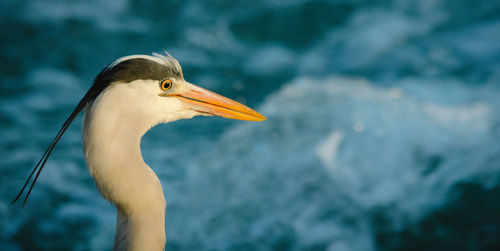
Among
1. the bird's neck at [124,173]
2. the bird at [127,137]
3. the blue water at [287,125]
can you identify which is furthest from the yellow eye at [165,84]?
the blue water at [287,125]

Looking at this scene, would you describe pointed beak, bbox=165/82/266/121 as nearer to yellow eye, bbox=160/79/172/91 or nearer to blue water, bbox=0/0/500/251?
yellow eye, bbox=160/79/172/91

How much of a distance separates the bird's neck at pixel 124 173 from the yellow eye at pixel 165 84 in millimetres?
198

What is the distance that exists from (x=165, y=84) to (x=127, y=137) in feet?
1.17

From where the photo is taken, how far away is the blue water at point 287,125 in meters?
4.07

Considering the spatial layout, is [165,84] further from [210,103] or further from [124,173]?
[124,173]

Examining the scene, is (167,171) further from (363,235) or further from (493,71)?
(493,71)

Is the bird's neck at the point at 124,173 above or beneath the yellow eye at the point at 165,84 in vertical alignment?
beneath

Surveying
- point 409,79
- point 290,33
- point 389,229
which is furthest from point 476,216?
point 290,33

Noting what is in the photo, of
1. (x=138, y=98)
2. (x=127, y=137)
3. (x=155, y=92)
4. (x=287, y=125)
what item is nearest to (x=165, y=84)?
(x=155, y=92)

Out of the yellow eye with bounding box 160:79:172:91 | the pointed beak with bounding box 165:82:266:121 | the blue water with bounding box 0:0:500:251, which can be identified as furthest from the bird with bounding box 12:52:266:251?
the blue water with bounding box 0:0:500:251

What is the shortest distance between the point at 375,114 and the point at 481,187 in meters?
1.50

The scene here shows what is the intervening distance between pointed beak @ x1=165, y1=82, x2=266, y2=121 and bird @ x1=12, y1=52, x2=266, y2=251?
0.41 feet

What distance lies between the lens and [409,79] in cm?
594

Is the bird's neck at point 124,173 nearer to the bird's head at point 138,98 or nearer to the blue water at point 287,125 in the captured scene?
the bird's head at point 138,98
